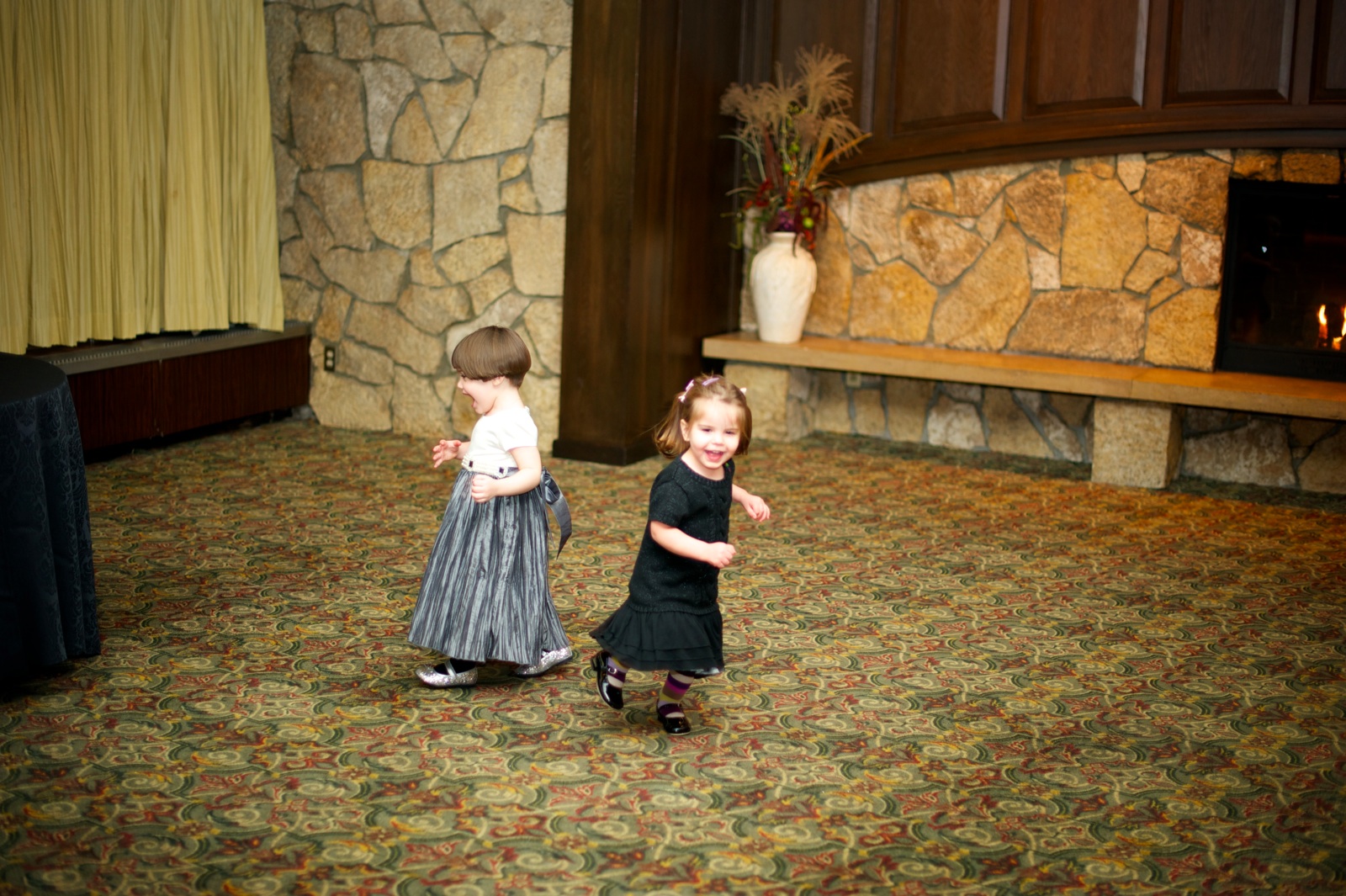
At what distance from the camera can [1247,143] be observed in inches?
215

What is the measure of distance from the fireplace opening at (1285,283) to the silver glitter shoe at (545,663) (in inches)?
145

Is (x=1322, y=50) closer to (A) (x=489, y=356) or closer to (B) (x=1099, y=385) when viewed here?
(B) (x=1099, y=385)

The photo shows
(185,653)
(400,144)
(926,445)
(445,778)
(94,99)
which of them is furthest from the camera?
(926,445)

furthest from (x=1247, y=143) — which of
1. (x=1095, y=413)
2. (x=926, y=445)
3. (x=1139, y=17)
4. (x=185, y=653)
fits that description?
(x=185, y=653)

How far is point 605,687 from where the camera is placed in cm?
304

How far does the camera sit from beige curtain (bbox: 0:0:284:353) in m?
4.97

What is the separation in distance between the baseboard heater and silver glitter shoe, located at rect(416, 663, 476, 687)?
8.45ft

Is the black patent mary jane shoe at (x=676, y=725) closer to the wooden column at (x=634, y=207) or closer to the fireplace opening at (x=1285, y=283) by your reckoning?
the wooden column at (x=634, y=207)

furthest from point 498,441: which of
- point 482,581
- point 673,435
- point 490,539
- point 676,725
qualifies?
point 676,725

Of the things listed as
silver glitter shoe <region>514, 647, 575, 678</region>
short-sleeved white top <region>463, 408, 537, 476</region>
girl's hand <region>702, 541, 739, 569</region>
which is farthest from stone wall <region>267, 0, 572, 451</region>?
girl's hand <region>702, 541, 739, 569</region>

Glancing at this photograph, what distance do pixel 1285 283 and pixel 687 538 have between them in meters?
3.95

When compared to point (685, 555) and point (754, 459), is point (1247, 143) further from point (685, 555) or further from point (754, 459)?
point (685, 555)

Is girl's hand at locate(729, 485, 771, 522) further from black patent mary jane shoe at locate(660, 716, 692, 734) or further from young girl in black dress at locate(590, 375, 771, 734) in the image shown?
black patent mary jane shoe at locate(660, 716, 692, 734)

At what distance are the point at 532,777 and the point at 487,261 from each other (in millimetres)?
3500
